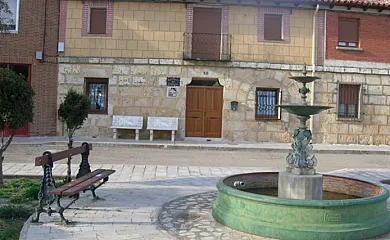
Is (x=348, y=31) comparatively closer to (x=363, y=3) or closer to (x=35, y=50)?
(x=363, y=3)

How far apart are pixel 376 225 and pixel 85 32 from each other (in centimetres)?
1429

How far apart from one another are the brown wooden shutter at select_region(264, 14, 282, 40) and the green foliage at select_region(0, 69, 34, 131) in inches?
475

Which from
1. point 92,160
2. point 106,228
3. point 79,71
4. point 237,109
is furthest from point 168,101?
point 106,228

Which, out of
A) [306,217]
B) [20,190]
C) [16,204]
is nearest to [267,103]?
[20,190]

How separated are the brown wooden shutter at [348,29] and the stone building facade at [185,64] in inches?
28.7

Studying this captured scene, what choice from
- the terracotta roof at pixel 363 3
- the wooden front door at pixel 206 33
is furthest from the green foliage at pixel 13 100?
the terracotta roof at pixel 363 3

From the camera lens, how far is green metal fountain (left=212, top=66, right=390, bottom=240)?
429cm

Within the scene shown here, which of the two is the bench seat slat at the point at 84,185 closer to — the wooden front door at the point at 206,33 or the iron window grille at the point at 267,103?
the wooden front door at the point at 206,33

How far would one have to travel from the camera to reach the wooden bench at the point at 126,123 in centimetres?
1569

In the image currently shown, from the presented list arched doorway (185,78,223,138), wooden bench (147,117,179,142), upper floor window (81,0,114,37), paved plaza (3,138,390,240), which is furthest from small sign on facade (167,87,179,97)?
paved plaza (3,138,390,240)

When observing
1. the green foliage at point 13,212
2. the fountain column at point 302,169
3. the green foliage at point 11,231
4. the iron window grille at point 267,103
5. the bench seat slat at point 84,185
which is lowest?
the green foliage at point 11,231

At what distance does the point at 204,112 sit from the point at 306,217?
12143 mm

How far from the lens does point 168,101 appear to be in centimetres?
1605

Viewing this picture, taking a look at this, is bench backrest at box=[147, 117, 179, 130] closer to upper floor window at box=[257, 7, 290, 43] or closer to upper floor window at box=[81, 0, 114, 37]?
upper floor window at box=[81, 0, 114, 37]
